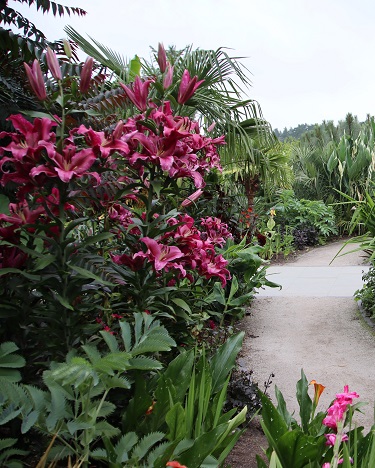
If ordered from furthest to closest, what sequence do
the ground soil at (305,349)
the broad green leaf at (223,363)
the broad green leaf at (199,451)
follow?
the ground soil at (305,349) < the broad green leaf at (223,363) < the broad green leaf at (199,451)

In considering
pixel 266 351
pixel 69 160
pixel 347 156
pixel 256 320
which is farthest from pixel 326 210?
pixel 69 160

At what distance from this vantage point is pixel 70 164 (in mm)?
1731

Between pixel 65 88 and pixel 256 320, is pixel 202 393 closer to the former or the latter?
pixel 65 88

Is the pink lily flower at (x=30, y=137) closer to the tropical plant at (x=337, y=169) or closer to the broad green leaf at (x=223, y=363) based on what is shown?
the broad green leaf at (x=223, y=363)

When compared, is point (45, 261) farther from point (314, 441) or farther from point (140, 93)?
point (314, 441)

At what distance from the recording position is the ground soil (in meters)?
3.13

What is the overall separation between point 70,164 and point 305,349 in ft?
10.2

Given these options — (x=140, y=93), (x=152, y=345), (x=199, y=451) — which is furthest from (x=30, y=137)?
(x=199, y=451)

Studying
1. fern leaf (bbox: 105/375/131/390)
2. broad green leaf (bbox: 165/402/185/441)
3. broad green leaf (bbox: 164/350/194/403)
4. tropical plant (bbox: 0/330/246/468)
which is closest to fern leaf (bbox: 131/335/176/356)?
tropical plant (bbox: 0/330/246/468)

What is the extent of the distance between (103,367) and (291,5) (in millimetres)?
3538

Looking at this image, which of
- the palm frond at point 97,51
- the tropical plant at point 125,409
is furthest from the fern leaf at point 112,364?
the palm frond at point 97,51

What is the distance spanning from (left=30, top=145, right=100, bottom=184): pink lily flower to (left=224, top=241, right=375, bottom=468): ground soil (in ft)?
4.82

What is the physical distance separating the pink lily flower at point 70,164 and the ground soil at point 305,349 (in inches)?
57.8

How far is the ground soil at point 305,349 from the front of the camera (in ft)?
10.3
